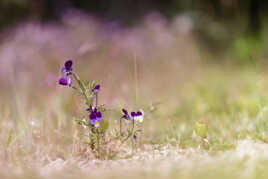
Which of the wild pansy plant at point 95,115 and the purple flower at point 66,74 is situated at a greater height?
the purple flower at point 66,74

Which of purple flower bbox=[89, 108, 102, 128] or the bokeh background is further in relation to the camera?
the bokeh background

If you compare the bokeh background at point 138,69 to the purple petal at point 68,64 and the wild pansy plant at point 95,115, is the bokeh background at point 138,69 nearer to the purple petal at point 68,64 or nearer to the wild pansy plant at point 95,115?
the wild pansy plant at point 95,115

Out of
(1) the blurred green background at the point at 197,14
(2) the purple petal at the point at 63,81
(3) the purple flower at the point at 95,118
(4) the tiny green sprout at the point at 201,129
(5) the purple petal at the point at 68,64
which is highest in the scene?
(1) the blurred green background at the point at 197,14

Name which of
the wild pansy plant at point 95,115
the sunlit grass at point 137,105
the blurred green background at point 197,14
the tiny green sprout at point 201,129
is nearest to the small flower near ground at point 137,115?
the wild pansy plant at point 95,115

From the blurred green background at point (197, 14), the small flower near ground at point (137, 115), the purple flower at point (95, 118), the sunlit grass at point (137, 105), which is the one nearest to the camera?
the sunlit grass at point (137, 105)

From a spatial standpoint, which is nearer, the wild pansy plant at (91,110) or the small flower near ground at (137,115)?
the wild pansy plant at (91,110)

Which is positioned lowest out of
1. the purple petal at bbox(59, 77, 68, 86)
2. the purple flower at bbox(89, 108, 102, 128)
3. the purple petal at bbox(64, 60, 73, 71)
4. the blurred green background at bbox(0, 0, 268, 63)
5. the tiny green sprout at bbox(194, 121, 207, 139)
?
the tiny green sprout at bbox(194, 121, 207, 139)

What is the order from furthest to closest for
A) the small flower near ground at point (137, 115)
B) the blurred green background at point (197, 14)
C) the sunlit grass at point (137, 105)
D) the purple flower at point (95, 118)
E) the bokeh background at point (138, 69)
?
the blurred green background at point (197, 14) < the bokeh background at point (138, 69) < the small flower near ground at point (137, 115) < the purple flower at point (95, 118) < the sunlit grass at point (137, 105)

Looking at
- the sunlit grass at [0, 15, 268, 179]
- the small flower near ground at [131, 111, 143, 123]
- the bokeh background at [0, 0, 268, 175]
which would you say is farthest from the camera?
the bokeh background at [0, 0, 268, 175]

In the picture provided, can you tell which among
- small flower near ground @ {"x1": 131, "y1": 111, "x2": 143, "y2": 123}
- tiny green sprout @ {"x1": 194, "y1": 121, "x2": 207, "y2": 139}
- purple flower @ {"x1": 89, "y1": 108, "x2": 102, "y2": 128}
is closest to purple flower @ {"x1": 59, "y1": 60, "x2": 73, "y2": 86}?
purple flower @ {"x1": 89, "y1": 108, "x2": 102, "y2": 128}

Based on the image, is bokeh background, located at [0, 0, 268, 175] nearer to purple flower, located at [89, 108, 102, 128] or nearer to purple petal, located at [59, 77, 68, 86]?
purple flower, located at [89, 108, 102, 128]

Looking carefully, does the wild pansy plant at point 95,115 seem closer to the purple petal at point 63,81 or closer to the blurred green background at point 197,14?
the purple petal at point 63,81

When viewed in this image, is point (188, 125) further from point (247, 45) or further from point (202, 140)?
point (247, 45)
